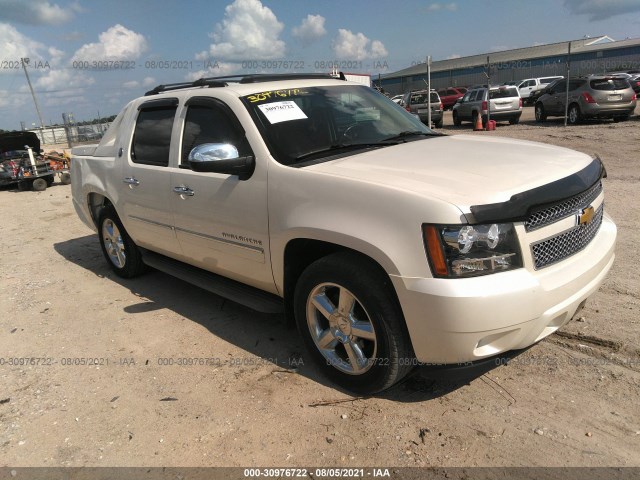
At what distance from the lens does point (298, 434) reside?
9.34 feet

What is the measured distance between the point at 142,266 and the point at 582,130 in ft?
47.6

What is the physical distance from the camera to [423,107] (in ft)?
74.8

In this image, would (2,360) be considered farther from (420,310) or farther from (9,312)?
(420,310)

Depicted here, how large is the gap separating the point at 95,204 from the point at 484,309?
4.95 m

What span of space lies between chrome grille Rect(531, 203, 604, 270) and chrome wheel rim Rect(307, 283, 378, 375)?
98 cm

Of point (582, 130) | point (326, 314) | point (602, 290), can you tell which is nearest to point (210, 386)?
point (326, 314)

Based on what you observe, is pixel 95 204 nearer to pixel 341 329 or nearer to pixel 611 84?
pixel 341 329

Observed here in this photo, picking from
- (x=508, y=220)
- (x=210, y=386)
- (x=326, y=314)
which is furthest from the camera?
(x=210, y=386)

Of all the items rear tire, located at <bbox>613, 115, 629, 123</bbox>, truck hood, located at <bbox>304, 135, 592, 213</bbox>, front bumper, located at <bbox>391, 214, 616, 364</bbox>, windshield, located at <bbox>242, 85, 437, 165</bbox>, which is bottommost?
rear tire, located at <bbox>613, 115, 629, 123</bbox>

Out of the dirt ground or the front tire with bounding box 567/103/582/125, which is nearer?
the dirt ground

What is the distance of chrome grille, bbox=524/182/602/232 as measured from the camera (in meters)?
2.62

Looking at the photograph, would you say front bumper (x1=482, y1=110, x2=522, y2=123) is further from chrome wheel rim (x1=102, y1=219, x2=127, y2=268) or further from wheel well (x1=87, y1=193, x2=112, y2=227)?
chrome wheel rim (x1=102, y1=219, x2=127, y2=268)

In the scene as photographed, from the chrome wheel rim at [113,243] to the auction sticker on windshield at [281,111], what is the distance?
2723 millimetres

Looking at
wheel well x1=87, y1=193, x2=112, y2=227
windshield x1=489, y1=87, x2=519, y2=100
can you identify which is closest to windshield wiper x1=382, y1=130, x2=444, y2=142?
wheel well x1=87, y1=193, x2=112, y2=227
